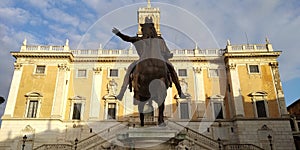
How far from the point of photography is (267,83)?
28.2 meters

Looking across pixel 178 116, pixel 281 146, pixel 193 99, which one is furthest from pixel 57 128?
pixel 281 146

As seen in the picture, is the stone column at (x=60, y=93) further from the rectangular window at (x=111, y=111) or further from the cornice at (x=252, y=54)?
the cornice at (x=252, y=54)

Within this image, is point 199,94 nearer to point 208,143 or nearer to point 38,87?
point 208,143

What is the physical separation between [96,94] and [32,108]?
7.02 m

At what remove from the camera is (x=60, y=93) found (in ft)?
90.5

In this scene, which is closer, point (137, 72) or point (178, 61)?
point (137, 72)

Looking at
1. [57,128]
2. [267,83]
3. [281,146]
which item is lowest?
[281,146]

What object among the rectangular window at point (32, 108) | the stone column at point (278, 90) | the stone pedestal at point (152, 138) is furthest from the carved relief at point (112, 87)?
the stone pedestal at point (152, 138)

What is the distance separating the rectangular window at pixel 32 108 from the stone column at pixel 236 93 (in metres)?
21.8

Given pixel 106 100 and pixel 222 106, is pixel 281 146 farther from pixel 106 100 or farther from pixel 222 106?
pixel 106 100

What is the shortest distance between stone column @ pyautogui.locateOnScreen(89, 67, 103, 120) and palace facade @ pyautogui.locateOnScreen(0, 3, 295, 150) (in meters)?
0.11

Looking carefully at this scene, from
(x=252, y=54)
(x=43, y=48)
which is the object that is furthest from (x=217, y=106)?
(x=43, y=48)

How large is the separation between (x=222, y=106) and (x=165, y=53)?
22.8 metres

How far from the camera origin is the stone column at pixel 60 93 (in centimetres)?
2658
